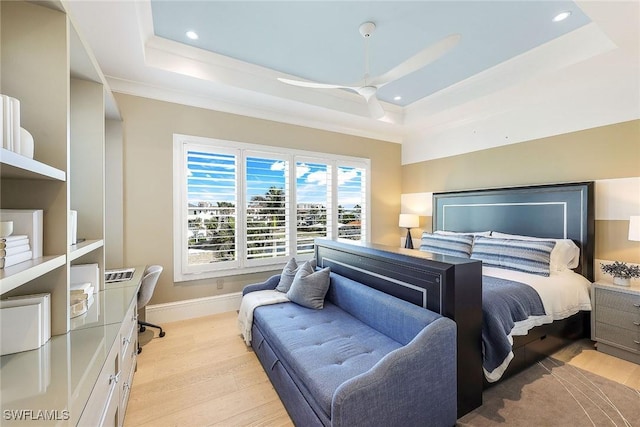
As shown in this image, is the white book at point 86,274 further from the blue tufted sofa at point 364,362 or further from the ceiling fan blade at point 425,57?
the ceiling fan blade at point 425,57

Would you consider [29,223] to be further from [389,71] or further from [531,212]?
[531,212]

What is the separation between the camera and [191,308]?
137 inches

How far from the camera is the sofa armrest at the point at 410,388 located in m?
1.29

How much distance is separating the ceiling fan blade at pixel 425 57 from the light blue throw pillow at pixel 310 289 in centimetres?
186

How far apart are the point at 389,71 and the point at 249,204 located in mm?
2420

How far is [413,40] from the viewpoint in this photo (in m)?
2.75

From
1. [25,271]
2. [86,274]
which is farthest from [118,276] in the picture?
[25,271]

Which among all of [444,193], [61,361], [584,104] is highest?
[584,104]

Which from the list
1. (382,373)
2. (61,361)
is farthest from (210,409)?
(382,373)

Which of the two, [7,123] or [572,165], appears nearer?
[7,123]

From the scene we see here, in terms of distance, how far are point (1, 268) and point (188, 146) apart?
2699 mm

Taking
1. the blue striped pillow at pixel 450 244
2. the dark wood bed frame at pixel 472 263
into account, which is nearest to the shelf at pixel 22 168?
the dark wood bed frame at pixel 472 263

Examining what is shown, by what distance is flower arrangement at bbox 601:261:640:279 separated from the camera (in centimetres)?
264

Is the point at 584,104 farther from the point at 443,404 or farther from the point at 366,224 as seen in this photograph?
the point at 443,404
